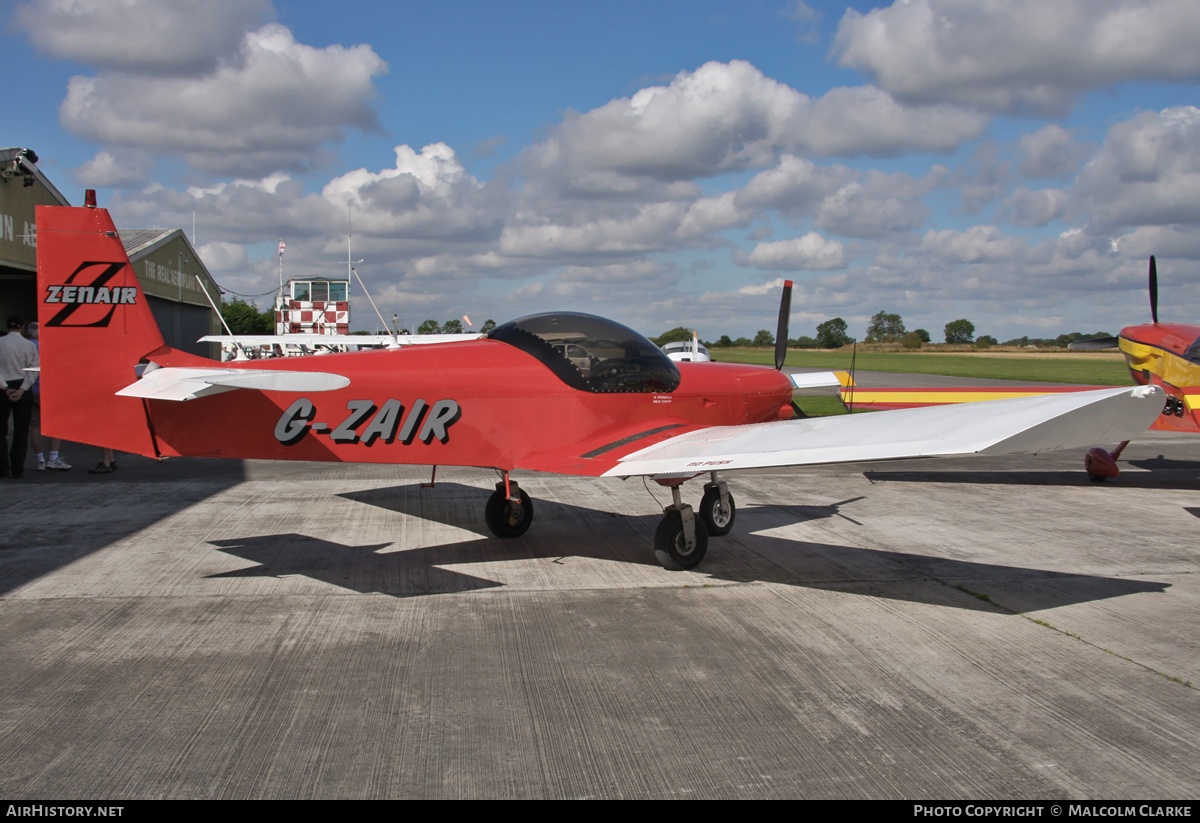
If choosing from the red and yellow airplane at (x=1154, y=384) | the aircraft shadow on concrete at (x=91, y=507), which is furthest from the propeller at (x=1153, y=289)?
the aircraft shadow on concrete at (x=91, y=507)

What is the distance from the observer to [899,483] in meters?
10.6

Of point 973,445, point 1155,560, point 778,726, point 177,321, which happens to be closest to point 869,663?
point 778,726

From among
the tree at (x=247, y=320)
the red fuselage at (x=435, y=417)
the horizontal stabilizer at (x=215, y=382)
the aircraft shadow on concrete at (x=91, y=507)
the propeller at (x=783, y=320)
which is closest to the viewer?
the horizontal stabilizer at (x=215, y=382)

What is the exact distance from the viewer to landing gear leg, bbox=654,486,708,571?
6.18 m

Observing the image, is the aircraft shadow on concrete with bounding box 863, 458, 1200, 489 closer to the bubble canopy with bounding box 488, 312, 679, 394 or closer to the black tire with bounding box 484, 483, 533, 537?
the bubble canopy with bounding box 488, 312, 679, 394

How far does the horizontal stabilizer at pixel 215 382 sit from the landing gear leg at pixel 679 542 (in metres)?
2.68

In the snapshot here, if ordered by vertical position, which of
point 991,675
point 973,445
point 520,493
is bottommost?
point 991,675

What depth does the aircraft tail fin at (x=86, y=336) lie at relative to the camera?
5426 millimetres

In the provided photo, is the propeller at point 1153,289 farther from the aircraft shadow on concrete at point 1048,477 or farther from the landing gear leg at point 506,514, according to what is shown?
the landing gear leg at point 506,514

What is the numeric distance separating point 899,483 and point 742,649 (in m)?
6.84

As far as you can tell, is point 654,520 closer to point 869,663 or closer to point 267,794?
point 869,663

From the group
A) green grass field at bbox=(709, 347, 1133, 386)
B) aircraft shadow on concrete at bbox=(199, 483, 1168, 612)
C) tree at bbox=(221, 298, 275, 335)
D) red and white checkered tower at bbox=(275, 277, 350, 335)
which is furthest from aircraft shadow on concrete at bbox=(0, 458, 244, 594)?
tree at bbox=(221, 298, 275, 335)

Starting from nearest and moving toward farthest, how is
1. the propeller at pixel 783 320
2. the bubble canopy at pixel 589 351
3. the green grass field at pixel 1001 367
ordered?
the bubble canopy at pixel 589 351 < the propeller at pixel 783 320 < the green grass field at pixel 1001 367

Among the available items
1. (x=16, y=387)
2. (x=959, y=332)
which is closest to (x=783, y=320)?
(x=16, y=387)
